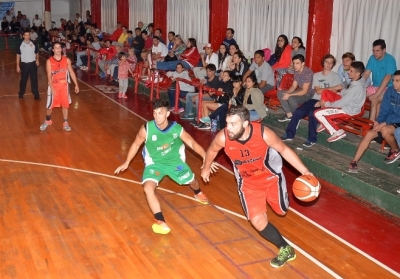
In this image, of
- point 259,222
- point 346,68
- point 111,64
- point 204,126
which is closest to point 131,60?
point 111,64

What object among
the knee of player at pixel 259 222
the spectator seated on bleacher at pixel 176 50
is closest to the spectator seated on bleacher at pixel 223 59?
the spectator seated on bleacher at pixel 176 50

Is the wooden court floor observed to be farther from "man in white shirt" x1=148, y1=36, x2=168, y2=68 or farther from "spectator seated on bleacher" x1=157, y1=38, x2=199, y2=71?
"man in white shirt" x1=148, y1=36, x2=168, y2=68

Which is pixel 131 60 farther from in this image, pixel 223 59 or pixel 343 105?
pixel 343 105

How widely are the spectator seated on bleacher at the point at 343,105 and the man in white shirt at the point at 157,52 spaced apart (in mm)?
8331

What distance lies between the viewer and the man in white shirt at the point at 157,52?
16.3 m

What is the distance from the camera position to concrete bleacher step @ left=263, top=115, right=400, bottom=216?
7109 millimetres

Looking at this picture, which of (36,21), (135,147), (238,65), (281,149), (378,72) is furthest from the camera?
(36,21)

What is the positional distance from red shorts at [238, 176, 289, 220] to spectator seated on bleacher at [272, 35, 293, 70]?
6.47 meters

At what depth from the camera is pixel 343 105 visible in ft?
28.5

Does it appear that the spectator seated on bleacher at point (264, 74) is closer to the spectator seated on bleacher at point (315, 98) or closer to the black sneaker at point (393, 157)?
the spectator seated on bleacher at point (315, 98)

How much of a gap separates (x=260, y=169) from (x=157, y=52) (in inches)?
464

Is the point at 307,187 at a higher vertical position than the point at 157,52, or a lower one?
lower

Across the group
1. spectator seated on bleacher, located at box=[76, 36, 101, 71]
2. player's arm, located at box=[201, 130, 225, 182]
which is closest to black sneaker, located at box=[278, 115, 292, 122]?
player's arm, located at box=[201, 130, 225, 182]

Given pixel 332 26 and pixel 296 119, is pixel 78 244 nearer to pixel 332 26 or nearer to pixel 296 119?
pixel 296 119
